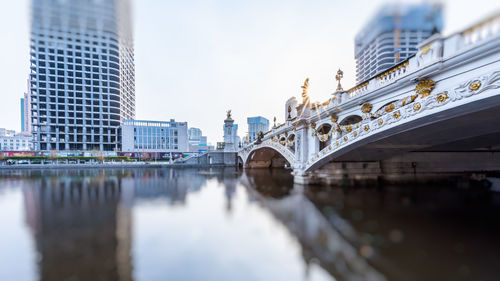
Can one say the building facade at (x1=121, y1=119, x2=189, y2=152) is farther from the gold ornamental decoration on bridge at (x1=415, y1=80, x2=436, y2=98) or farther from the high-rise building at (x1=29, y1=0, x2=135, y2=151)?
the gold ornamental decoration on bridge at (x1=415, y1=80, x2=436, y2=98)


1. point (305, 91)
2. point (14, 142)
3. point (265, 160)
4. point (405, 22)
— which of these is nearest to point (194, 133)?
point (14, 142)

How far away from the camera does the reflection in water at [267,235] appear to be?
12.8 feet

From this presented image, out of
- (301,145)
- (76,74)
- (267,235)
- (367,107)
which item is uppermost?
(76,74)

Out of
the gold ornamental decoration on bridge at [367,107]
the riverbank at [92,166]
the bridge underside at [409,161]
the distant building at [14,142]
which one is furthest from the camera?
the distant building at [14,142]

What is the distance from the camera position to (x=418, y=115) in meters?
6.85

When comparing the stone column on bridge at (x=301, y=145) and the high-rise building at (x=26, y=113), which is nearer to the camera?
the stone column on bridge at (x=301, y=145)

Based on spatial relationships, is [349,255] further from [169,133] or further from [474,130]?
[169,133]

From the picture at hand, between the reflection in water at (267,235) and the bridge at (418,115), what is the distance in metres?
3.46

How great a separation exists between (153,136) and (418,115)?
5938 cm

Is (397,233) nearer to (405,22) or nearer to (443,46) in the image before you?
(443,46)

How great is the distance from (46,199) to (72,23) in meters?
70.4

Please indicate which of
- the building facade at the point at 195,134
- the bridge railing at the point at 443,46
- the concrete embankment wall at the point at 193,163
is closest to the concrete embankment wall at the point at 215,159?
the concrete embankment wall at the point at 193,163

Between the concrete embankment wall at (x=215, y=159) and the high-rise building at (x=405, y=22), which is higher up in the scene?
the high-rise building at (x=405, y=22)

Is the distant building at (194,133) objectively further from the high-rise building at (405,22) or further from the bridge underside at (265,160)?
the high-rise building at (405,22)
